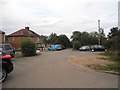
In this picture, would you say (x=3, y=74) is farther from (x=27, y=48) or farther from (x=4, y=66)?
(x=27, y=48)

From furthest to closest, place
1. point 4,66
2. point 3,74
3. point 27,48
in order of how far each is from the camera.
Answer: point 27,48 → point 4,66 → point 3,74

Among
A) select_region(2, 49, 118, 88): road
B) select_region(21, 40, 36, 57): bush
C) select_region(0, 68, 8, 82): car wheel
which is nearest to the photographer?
select_region(2, 49, 118, 88): road

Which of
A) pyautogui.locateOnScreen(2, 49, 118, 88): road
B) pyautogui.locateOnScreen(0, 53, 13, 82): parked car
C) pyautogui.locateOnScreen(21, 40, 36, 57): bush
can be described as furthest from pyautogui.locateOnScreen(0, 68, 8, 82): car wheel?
pyautogui.locateOnScreen(21, 40, 36, 57): bush

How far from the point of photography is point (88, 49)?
28797 millimetres

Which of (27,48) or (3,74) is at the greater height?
(27,48)

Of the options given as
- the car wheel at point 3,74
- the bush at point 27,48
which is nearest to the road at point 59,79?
the car wheel at point 3,74

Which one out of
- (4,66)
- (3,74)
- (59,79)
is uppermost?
(4,66)

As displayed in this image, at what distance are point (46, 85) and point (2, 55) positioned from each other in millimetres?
2789

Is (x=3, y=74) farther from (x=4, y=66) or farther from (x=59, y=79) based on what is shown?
(x=59, y=79)

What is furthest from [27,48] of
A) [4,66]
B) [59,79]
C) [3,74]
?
[59,79]

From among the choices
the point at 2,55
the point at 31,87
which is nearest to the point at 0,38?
the point at 2,55

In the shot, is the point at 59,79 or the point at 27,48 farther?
the point at 27,48

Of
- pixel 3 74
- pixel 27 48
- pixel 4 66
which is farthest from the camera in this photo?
pixel 27 48

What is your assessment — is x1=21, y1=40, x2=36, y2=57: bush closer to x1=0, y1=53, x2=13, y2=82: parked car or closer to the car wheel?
x1=0, y1=53, x2=13, y2=82: parked car
